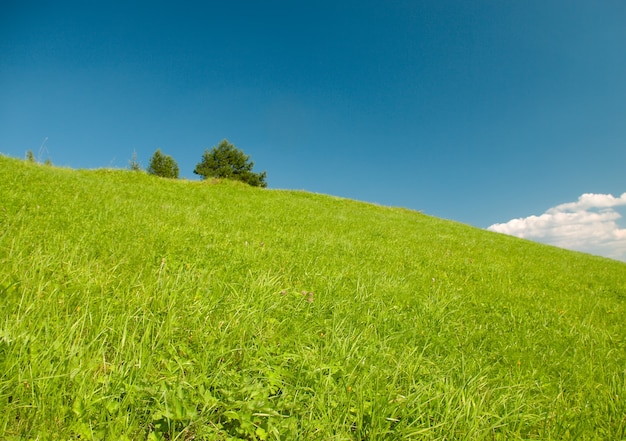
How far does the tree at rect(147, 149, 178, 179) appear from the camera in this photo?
2516 inches

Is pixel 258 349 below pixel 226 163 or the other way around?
below

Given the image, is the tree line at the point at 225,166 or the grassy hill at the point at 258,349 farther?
the tree line at the point at 225,166

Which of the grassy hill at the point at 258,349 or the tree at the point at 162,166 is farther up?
the tree at the point at 162,166

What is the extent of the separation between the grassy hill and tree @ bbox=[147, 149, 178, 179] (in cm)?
6377

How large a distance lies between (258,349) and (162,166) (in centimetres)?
7043

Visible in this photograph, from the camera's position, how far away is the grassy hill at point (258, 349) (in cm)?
191

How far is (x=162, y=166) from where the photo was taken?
211ft

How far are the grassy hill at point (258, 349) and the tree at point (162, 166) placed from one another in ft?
209

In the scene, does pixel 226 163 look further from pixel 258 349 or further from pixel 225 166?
pixel 258 349

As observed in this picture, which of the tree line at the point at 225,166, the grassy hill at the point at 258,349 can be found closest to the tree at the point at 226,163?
the tree line at the point at 225,166

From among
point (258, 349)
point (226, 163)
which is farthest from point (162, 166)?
point (258, 349)

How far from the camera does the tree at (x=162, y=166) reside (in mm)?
63906

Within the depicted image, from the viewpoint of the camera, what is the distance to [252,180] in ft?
205

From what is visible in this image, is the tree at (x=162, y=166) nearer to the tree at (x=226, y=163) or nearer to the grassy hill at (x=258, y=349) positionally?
the tree at (x=226, y=163)
